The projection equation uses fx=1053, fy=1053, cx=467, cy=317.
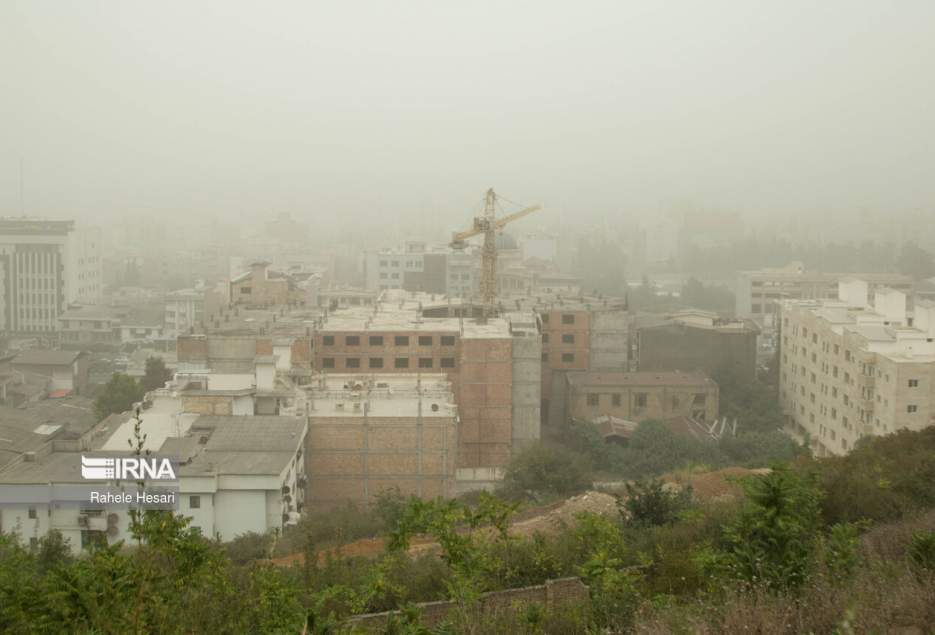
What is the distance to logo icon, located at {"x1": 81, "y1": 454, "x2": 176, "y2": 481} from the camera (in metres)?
4.91

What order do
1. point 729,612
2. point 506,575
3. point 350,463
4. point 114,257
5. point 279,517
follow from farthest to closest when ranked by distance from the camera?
point 114,257 < point 350,463 < point 279,517 < point 506,575 < point 729,612

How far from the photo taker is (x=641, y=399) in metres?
10.5

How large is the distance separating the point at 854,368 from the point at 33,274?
14.8m

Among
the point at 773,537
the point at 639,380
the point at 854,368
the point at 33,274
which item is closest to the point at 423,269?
the point at 33,274

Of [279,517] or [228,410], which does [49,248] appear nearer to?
[228,410]

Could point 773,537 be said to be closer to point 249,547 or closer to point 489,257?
point 249,547

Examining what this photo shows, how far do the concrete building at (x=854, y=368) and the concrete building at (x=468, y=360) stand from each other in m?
2.64

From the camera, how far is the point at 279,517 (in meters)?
6.25

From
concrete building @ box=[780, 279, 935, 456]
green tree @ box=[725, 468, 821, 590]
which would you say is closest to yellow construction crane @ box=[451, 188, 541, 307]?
concrete building @ box=[780, 279, 935, 456]

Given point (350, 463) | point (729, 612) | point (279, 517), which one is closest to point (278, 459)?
point (279, 517)

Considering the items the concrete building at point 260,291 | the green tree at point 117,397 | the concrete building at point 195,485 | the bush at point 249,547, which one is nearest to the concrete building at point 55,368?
the concrete building at point 260,291

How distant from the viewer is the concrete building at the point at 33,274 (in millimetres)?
18562

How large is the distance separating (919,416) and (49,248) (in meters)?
15.5

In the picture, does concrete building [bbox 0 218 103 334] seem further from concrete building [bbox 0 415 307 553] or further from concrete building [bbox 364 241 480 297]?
concrete building [bbox 0 415 307 553]
